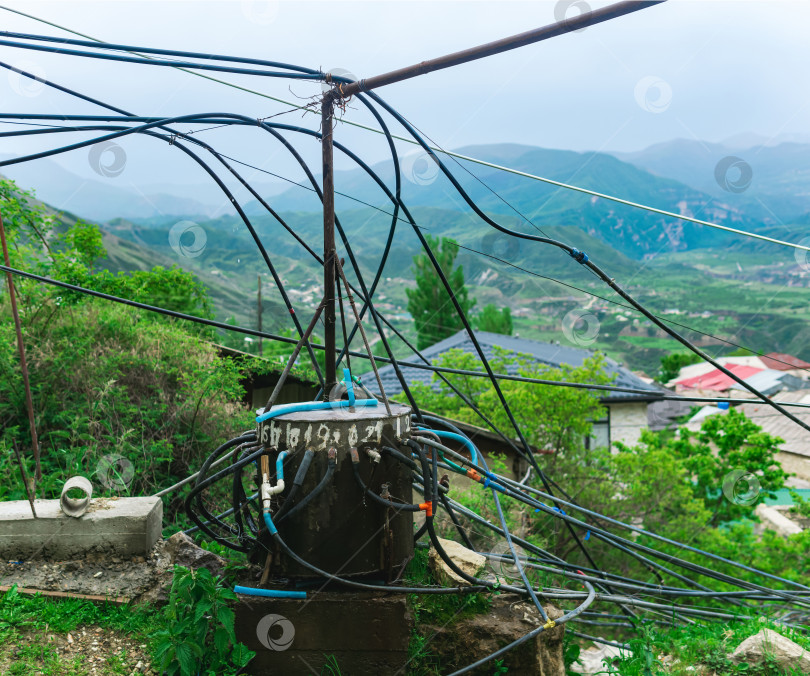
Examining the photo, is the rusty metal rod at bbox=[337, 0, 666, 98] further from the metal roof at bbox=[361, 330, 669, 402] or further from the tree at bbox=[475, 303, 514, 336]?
the tree at bbox=[475, 303, 514, 336]

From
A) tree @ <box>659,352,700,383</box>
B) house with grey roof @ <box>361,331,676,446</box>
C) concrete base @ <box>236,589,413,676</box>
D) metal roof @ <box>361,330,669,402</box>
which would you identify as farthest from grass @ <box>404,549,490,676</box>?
tree @ <box>659,352,700,383</box>

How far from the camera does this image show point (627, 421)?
27.6m

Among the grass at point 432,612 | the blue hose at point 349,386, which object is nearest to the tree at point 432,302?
the grass at point 432,612

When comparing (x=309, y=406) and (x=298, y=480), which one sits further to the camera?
(x=309, y=406)

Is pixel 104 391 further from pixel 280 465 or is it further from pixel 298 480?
pixel 298 480

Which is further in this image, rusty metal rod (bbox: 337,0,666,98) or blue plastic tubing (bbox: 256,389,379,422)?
blue plastic tubing (bbox: 256,389,379,422)

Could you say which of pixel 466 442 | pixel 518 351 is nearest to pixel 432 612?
pixel 466 442

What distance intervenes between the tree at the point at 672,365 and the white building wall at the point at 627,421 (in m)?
49.3

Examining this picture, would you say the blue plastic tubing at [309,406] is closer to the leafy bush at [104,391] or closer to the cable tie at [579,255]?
the cable tie at [579,255]

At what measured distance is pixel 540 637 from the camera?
15.9ft

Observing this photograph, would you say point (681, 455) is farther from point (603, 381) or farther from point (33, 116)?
point (33, 116)

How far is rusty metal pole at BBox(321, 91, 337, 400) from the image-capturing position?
448 cm

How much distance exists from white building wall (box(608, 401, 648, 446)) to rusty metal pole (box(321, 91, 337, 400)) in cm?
2463

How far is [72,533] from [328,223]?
11.1 ft
